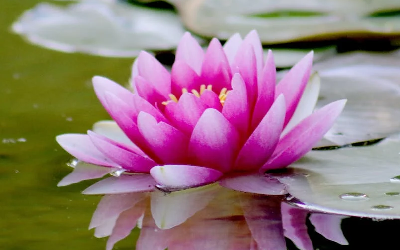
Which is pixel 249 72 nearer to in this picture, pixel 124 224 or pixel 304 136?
pixel 304 136

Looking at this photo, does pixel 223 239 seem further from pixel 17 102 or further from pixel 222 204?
pixel 17 102

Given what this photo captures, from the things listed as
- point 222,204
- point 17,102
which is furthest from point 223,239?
point 17,102

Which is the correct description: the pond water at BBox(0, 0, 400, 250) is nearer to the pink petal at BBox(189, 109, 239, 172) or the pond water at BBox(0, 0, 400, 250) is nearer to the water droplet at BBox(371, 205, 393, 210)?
the water droplet at BBox(371, 205, 393, 210)

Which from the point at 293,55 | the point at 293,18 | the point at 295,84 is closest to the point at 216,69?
the point at 295,84

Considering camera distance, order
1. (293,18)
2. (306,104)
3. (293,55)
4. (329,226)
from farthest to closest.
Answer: (293,18), (293,55), (306,104), (329,226)

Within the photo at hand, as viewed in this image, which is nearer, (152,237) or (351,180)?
(152,237)

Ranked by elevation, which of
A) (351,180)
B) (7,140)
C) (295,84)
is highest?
(295,84)

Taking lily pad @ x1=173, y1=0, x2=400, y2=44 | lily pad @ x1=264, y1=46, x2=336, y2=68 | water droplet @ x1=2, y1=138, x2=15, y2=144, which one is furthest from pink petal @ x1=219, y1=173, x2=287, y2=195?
lily pad @ x1=173, y1=0, x2=400, y2=44
